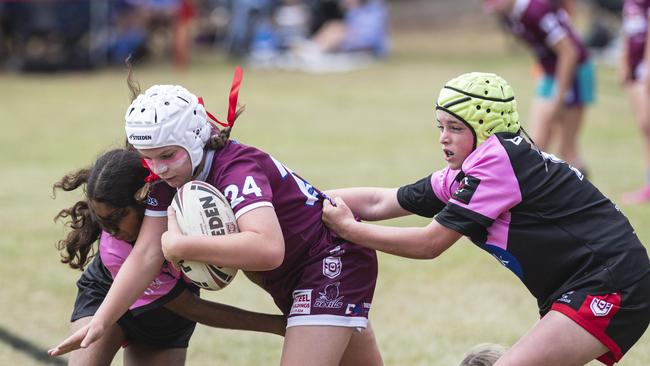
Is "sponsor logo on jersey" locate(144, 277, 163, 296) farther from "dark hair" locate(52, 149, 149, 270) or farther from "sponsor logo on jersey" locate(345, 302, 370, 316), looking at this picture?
"sponsor logo on jersey" locate(345, 302, 370, 316)

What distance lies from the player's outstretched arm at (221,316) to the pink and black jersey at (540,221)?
974 millimetres

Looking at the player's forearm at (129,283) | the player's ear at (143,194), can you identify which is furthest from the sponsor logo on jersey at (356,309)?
the player's ear at (143,194)

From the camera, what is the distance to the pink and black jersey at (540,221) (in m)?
3.65

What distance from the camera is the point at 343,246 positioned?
161 inches

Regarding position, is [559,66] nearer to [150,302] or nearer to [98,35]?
[150,302]

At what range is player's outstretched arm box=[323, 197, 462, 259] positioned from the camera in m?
3.75

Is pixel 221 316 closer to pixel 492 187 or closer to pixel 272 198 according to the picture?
pixel 272 198

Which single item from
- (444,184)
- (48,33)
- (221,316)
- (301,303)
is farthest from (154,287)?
(48,33)

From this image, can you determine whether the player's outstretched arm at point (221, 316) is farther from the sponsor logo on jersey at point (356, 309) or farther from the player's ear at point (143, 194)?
the player's ear at point (143, 194)

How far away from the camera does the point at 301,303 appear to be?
4.00 meters

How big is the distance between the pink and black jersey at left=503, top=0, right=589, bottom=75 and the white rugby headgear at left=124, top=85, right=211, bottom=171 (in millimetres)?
5560

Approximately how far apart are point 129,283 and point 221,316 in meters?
0.64

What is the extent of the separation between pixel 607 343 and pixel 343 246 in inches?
42.4

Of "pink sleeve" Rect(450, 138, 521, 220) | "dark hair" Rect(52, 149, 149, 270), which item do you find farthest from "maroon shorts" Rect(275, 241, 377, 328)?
"dark hair" Rect(52, 149, 149, 270)
